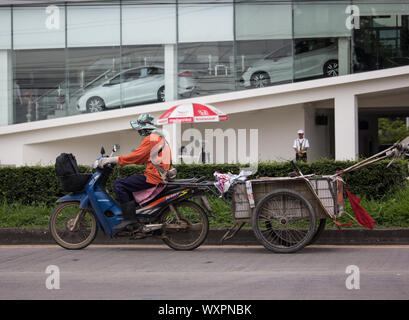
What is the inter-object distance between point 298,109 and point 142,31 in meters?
6.30

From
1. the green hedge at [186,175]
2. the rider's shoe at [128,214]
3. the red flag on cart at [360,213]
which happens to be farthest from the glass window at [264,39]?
the rider's shoe at [128,214]

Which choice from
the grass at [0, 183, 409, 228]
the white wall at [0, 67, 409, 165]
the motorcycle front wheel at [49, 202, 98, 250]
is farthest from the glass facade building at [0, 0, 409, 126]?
the motorcycle front wheel at [49, 202, 98, 250]

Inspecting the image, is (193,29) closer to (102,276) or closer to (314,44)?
(314,44)

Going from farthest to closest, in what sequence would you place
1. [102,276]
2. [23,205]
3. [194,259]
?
1. [23,205]
2. [194,259]
3. [102,276]

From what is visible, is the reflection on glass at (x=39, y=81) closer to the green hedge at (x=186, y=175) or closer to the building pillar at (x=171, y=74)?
the building pillar at (x=171, y=74)

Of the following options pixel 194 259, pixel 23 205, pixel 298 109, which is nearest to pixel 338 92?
pixel 298 109

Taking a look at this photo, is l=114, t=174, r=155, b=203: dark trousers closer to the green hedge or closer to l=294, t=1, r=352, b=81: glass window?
the green hedge

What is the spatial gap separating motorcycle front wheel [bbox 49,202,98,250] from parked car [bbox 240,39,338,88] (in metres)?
12.3

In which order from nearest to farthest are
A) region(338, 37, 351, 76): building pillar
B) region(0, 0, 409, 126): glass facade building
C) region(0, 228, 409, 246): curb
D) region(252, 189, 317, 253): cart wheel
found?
1. region(252, 189, 317, 253): cart wheel
2. region(0, 228, 409, 246): curb
3. region(338, 37, 351, 76): building pillar
4. region(0, 0, 409, 126): glass facade building

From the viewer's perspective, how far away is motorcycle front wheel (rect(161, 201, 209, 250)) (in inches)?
333

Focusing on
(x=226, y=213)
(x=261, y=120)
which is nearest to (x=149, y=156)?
(x=226, y=213)

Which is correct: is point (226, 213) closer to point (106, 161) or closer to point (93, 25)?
point (106, 161)

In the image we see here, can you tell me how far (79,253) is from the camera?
8617 millimetres

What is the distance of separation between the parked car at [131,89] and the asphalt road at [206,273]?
1157 centimetres
